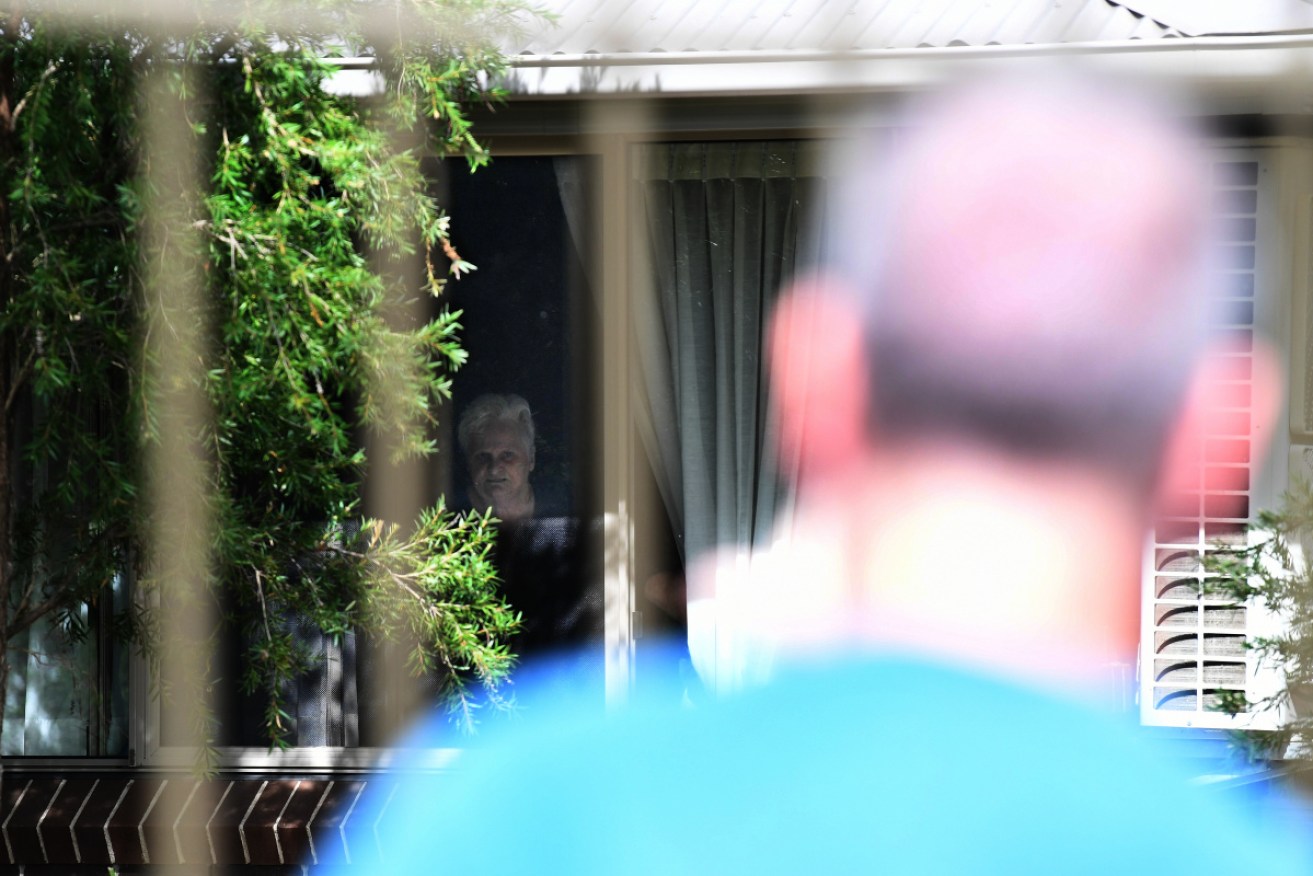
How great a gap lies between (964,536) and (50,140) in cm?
214

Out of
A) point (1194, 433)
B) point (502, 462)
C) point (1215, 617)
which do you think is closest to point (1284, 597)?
point (1215, 617)

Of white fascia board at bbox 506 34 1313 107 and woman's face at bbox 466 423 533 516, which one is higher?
white fascia board at bbox 506 34 1313 107

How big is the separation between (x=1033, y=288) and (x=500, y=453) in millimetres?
3086

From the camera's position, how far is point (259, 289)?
2.27 metres

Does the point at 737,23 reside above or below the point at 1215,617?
above

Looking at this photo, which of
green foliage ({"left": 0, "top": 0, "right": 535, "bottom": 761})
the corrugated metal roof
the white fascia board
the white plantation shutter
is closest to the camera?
green foliage ({"left": 0, "top": 0, "right": 535, "bottom": 761})

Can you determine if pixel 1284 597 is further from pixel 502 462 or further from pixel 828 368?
pixel 502 462

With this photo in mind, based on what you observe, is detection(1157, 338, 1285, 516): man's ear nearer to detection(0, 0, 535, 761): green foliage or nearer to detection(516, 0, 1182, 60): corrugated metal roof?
detection(0, 0, 535, 761): green foliage

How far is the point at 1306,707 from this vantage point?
5.38 feet

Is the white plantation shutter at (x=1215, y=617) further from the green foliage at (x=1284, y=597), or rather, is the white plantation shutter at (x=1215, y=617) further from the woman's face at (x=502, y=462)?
the woman's face at (x=502, y=462)

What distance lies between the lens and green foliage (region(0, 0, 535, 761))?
2.26m

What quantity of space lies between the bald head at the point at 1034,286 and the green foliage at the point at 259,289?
1.90m

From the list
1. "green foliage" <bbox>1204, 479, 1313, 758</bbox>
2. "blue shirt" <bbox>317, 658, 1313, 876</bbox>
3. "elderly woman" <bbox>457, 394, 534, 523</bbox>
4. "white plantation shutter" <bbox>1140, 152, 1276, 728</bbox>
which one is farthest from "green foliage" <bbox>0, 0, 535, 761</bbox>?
"blue shirt" <bbox>317, 658, 1313, 876</bbox>

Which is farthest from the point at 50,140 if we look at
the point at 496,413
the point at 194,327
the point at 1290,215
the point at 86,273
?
the point at 1290,215
